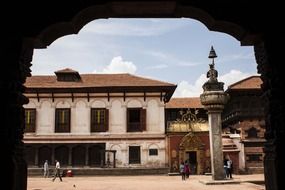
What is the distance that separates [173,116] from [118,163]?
31.3ft

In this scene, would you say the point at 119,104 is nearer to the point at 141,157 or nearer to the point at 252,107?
the point at 141,157

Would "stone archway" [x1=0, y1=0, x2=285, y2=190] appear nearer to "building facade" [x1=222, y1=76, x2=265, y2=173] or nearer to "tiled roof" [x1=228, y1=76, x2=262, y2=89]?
"building facade" [x1=222, y1=76, x2=265, y2=173]

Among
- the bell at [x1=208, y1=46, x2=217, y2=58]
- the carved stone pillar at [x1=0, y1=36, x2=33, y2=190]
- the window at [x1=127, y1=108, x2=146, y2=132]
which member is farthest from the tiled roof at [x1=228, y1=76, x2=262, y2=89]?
the carved stone pillar at [x1=0, y1=36, x2=33, y2=190]

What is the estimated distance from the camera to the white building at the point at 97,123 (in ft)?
104

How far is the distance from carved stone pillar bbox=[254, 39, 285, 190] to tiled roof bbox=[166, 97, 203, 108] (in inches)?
1294

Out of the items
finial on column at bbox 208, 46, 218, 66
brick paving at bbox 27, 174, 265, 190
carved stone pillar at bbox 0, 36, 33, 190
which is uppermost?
finial on column at bbox 208, 46, 218, 66

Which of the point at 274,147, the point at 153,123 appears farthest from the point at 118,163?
the point at 274,147

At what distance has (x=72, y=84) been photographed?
3362cm

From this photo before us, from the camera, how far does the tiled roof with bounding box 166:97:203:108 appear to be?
128 ft

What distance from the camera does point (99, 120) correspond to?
32812mm

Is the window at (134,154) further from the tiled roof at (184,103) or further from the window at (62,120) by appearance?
the tiled roof at (184,103)

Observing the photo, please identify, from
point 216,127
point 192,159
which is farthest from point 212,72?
point 192,159

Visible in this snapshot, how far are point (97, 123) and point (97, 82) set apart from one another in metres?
3.84

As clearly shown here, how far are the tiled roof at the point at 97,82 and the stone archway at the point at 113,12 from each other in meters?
26.5
